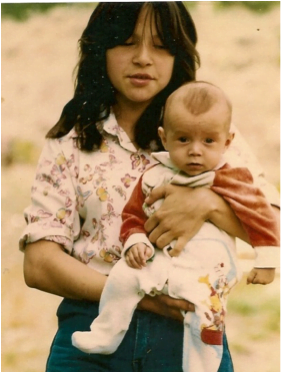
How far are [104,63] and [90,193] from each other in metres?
0.26

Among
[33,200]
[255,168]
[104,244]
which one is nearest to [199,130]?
[255,168]

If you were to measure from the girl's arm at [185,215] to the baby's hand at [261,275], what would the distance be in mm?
58

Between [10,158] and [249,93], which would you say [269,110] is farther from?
[10,158]

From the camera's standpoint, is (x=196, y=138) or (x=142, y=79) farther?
(x=142, y=79)

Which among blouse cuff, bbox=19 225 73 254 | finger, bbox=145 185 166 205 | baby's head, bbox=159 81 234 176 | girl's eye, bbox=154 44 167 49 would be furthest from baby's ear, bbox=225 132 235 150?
blouse cuff, bbox=19 225 73 254

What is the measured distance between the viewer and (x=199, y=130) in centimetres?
105

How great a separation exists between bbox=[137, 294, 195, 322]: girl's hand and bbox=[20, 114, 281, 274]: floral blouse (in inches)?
4.2

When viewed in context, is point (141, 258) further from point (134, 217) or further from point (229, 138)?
point (229, 138)

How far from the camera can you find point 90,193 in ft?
3.95

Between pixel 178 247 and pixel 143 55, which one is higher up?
pixel 143 55

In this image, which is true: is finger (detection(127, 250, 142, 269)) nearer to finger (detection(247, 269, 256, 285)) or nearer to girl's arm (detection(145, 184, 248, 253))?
girl's arm (detection(145, 184, 248, 253))

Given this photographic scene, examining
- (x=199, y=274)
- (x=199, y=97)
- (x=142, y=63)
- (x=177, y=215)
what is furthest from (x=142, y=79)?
(x=199, y=274)

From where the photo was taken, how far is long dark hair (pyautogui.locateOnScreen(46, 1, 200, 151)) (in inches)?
47.0

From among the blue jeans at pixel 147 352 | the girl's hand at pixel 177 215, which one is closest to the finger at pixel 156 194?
the girl's hand at pixel 177 215
